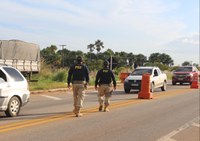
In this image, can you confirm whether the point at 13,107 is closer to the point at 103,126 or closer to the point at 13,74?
the point at 13,74

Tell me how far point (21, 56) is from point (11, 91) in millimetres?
17022

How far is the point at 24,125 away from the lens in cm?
1090

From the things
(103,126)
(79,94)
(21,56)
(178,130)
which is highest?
(21,56)

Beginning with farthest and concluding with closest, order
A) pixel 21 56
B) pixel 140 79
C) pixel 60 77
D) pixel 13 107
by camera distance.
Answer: pixel 60 77 → pixel 21 56 → pixel 140 79 → pixel 13 107

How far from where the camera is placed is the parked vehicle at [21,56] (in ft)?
90.6

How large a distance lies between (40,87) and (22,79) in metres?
12.5

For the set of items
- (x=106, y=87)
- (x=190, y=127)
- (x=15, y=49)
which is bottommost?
(x=190, y=127)

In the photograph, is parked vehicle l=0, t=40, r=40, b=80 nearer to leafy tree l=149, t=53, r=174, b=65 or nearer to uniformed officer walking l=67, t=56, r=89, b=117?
uniformed officer walking l=67, t=56, r=89, b=117

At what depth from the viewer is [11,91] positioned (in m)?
12.4

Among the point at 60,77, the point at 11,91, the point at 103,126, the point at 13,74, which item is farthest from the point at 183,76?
the point at 103,126

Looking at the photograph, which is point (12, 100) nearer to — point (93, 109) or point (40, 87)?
point (93, 109)

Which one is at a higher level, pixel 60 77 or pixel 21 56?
pixel 21 56

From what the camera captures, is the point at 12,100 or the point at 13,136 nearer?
the point at 13,136

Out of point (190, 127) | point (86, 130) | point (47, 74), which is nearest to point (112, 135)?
point (86, 130)
